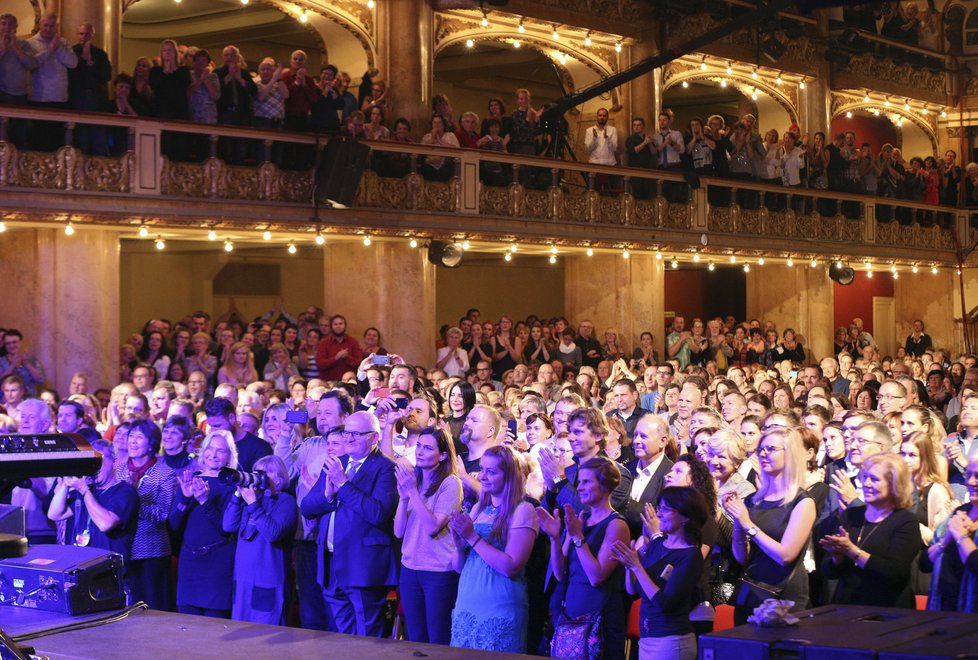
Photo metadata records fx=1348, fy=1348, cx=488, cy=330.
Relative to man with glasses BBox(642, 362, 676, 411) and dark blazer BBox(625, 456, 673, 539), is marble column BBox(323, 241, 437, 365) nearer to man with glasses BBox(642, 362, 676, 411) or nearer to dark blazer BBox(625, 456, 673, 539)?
man with glasses BBox(642, 362, 676, 411)

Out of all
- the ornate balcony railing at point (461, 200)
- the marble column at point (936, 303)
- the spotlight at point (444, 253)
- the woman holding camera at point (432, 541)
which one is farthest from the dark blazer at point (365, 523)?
the marble column at point (936, 303)

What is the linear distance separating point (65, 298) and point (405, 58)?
543 centimetres

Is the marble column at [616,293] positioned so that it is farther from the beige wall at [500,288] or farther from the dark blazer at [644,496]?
the dark blazer at [644,496]

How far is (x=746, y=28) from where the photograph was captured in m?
21.8

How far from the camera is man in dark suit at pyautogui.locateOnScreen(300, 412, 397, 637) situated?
6613 millimetres

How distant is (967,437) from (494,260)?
615 inches

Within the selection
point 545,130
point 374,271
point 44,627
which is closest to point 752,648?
point 44,627

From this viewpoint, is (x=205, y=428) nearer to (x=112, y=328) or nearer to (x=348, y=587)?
(x=348, y=587)

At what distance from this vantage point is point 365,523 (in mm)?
6699

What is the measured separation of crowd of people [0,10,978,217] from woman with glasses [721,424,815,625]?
→ 9.59 metres

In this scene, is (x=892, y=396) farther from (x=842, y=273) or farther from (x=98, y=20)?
(x=842, y=273)

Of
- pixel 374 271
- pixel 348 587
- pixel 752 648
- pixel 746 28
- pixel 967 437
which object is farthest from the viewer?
pixel 746 28

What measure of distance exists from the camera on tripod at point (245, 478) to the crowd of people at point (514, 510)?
0.5 inches

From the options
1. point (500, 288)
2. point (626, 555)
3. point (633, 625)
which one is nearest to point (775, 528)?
point (626, 555)
